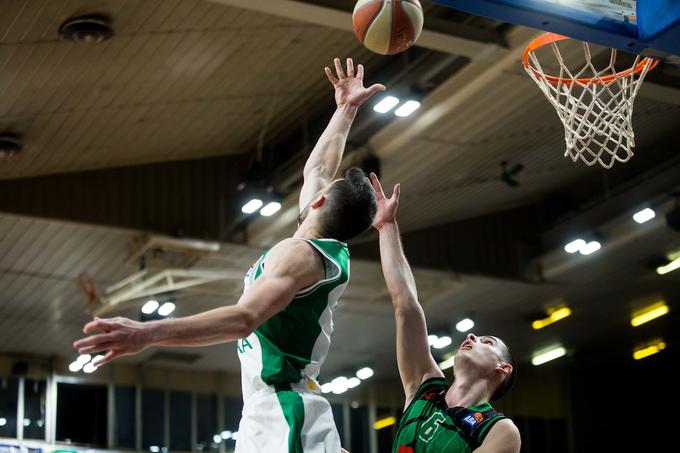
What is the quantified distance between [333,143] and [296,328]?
1512 mm

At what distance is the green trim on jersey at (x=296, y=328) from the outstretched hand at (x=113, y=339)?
0.93 meters

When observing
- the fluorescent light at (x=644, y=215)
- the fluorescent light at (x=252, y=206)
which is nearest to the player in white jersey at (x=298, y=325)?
the fluorescent light at (x=252, y=206)

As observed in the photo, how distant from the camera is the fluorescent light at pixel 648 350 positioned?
76.9 ft

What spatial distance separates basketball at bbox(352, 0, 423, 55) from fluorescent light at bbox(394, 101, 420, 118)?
6.40 meters

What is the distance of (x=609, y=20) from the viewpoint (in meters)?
5.79

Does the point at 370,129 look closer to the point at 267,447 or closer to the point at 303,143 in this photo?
the point at 303,143

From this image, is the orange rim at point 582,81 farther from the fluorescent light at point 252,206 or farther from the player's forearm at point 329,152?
the fluorescent light at point 252,206

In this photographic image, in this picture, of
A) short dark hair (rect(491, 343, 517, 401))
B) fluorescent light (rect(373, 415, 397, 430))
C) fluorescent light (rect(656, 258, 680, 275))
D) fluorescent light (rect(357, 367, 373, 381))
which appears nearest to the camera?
short dark hair (rect(491, 343, 517, 401))

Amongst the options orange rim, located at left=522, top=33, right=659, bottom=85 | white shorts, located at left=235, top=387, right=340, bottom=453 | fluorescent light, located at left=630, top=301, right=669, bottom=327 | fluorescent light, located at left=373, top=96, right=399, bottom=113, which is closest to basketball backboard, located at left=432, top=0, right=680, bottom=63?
orange rim, located at left=522, top=33, right=659, bottom=85

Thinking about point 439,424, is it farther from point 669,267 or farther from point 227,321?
point 669,267

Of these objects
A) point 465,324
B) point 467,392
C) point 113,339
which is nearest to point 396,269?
point 467,392

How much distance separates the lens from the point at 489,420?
523 cm

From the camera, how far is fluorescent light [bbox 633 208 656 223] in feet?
54.1

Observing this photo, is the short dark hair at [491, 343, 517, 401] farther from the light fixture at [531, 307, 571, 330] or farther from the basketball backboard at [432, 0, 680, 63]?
the light fixture at [531, 307, 571, 330]
